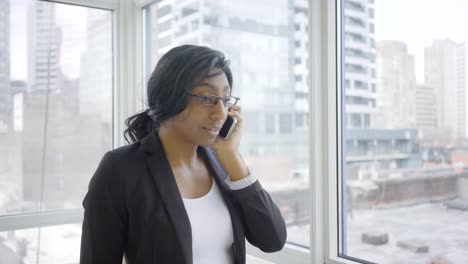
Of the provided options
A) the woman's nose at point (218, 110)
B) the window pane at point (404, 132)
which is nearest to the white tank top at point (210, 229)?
the woman's nose at point (218, 110)

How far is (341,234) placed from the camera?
6.20 feet

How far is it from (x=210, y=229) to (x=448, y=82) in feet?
2.99

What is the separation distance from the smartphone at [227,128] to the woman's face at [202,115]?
0.39 ft

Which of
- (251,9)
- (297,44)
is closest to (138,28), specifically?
(251,9)

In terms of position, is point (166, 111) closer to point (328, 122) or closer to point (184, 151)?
point (184, 151)

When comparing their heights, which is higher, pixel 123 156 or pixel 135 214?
pixel 123 156

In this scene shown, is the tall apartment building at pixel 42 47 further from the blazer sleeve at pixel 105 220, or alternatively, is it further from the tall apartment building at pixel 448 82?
the tall apartment building at pixel 448 82

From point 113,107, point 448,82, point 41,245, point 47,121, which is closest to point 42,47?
point 47,121

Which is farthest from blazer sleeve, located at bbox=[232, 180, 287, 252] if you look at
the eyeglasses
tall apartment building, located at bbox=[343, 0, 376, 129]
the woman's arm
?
tall apartment building, located at bbox=[343, 0, 376, 129]

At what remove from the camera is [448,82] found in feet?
4.98

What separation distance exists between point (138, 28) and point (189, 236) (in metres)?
2.35

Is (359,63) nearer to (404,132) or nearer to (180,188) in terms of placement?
(404,132)

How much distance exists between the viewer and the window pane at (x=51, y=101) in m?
2.81

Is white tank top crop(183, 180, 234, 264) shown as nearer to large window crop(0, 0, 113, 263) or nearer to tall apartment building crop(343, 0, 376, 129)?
tall apartment building crop(343, 0, 376, 129)
